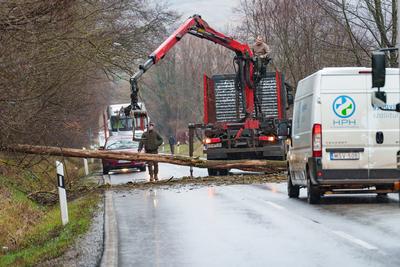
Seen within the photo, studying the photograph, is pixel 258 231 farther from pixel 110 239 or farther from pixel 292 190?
pixel 292 190

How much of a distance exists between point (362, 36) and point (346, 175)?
62.9 ft

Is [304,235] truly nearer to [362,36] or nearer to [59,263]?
[59,263]

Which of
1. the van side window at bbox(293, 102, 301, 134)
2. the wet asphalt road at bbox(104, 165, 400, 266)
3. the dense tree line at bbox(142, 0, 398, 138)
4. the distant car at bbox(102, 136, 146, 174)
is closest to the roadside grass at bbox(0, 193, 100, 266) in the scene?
the wet asphalt road at bbox(104, 165, 400, 266)

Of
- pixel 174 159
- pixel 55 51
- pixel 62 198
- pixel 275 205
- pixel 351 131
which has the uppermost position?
pixel 55 51

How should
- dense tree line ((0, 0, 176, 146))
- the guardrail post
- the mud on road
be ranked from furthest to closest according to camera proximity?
the mud on road, the guardrail post, dense tree line ((0, 0, 176, 146))

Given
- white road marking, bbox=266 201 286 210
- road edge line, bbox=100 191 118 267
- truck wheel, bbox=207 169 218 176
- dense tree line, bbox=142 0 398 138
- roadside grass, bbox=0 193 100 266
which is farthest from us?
dense tree line, bbox=142 0 398 138

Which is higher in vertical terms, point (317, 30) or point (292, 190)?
point (317, 30)

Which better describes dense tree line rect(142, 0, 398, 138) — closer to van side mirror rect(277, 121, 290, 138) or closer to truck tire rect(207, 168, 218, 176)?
truck tire rect(207, 168, 218, 176)

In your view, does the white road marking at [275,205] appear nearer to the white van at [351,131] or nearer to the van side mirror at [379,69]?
the white van at [351,131]

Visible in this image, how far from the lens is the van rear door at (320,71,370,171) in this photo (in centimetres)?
1594

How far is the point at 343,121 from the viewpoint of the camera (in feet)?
52.4

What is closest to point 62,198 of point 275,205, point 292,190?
point 275,205

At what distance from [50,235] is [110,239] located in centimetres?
286

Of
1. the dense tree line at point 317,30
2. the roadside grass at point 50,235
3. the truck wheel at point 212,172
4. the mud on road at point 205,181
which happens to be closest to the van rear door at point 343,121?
the roadside grass at point 50,235
